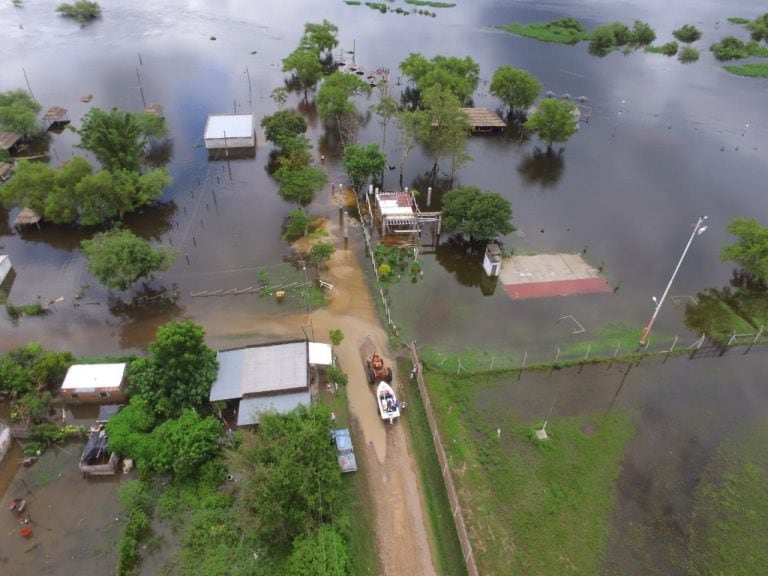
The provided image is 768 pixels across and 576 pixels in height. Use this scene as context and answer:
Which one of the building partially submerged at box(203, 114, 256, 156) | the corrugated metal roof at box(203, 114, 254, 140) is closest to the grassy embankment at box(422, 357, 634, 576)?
the building partially submerged at box(203, 114, 256, 156)

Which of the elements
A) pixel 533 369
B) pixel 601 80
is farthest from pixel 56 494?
pixel 601 80

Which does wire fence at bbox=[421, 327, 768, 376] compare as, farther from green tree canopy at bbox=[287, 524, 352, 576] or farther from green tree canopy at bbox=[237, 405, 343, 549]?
A: green tree canopy at bbox=[287, 524, 352, 576]

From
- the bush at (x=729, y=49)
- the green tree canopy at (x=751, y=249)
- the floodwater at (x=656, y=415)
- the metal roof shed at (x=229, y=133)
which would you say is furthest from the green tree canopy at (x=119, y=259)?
the bush at (x=729, y=49)

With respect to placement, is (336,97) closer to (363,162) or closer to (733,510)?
(363,162)

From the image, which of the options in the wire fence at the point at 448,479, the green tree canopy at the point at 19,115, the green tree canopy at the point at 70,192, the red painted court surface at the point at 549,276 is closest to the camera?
the wire fence at the point at 448,479

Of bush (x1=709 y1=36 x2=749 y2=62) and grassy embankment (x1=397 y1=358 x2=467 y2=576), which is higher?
bush (x1=709 y1=36 x2=749 y2=62)

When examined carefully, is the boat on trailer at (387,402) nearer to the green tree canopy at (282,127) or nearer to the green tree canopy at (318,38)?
the green tree canopy at (282,127)

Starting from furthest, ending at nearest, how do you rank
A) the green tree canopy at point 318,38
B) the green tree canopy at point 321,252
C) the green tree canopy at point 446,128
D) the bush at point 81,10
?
the bush at point 81,10
the green tree canopy at point 318,38
the green tree canopy at point 446,128
the green tree canopy at point 321,252
